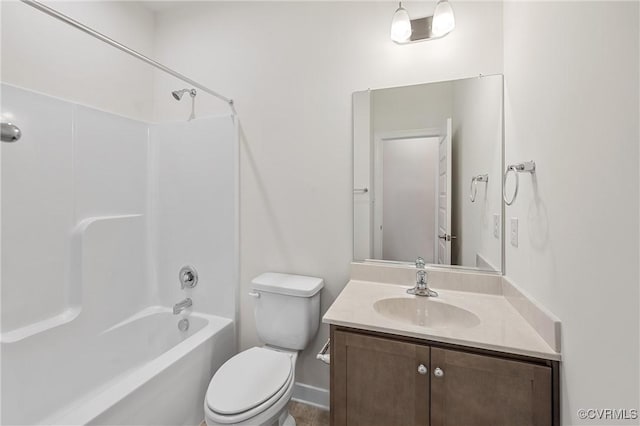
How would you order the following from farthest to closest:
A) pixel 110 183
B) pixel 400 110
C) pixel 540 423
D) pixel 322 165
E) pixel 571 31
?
pixel 110 183 < pixel 322 165 < pixel 400 110 < pixel 540 423 < pixel 571 31

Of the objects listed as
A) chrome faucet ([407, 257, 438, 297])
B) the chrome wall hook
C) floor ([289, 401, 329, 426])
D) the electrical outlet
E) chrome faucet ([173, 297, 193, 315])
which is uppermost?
the chrome wall hook

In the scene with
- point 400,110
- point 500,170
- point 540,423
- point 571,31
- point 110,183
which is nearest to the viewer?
point 571,31

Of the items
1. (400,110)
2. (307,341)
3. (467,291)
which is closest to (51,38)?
(400,110)

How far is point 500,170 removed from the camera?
4.66 ft

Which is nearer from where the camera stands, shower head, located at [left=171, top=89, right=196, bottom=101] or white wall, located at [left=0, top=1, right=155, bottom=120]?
white wall, located at [left=0, top=1, right=155, bottom=120]

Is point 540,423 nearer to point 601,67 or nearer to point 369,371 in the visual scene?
point 369,371

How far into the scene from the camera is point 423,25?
1.53 m

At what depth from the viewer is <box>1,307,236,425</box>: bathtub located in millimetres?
1221

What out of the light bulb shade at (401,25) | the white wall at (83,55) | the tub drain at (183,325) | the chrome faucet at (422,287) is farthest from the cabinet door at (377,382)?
the white wall at (83,55)

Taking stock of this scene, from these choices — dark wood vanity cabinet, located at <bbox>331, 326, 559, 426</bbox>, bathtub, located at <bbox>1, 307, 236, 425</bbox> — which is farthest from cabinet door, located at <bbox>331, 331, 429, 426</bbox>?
bathtub, located at <bbox>1, 307, 236, 425</bbox>

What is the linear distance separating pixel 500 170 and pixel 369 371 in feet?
3.72

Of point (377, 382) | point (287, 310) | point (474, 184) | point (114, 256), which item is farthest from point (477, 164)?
point (114, 256)

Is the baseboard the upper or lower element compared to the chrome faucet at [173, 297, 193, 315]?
lower

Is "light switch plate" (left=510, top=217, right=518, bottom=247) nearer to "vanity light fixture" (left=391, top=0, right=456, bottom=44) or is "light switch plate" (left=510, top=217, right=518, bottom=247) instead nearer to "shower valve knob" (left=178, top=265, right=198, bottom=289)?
"vanity light fixture" (left=391, top=0, right=456, bottom=44)
